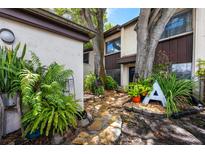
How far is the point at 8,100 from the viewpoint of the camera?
8.41 ft

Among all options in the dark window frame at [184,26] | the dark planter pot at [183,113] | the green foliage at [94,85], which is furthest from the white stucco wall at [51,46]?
the dark window frame at [184,26]

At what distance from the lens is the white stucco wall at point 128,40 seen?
959cm

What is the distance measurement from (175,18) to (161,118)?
227 inches

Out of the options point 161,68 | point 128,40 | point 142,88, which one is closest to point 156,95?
point 142,88

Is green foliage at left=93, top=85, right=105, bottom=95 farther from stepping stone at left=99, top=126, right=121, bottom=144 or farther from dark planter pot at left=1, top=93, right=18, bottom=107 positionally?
dark planter pot at left=1, top=93, right=18, bottom=107

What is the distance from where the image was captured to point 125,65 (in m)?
10.4

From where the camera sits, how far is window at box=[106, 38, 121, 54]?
36.6ft

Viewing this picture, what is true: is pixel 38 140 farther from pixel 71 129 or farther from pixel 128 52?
pixel 128 52

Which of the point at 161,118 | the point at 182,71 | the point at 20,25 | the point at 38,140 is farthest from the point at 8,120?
the point at 182,71

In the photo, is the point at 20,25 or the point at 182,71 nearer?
the point at 20,25

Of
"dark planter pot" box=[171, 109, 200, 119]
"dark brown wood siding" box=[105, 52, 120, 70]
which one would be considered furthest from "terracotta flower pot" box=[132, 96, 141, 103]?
"dark brown wood siding" box=[105, 52, 120, 70]

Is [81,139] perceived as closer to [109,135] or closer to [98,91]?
[109,135]

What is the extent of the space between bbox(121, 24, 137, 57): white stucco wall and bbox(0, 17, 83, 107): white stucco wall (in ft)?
19.9

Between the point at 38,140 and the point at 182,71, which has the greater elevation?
the point at 182,71
